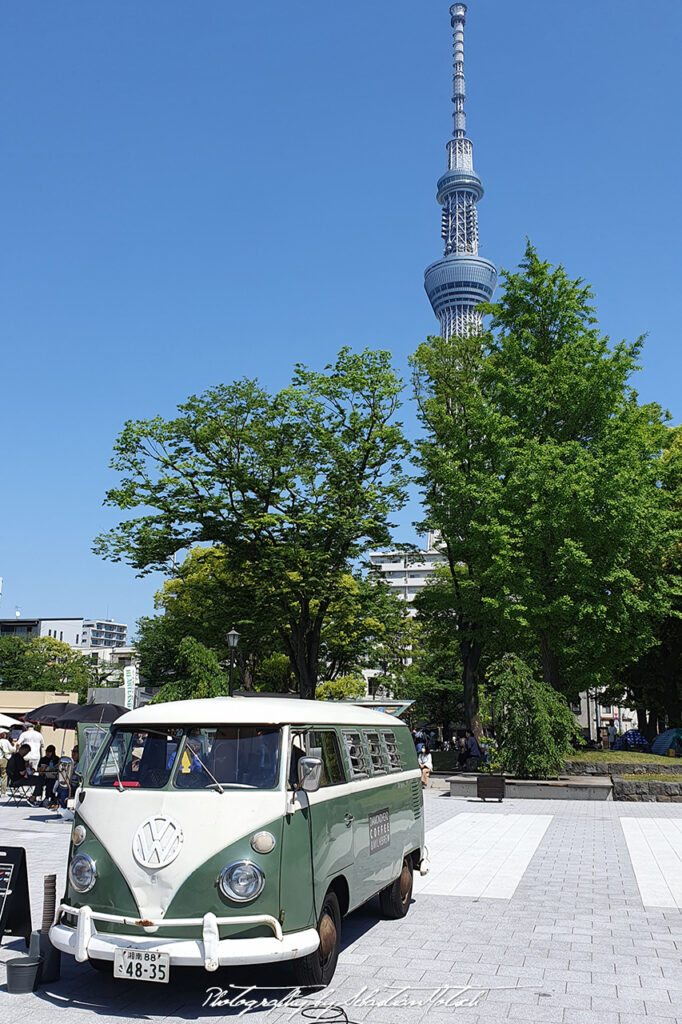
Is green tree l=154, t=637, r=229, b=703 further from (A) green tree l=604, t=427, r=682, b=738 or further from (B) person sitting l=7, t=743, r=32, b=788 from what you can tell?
(A) green tree l=604, t=427, r=682, b=738

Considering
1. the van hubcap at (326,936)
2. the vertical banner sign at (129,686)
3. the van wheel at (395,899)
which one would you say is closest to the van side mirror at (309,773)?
the van hubcap at (326,936)

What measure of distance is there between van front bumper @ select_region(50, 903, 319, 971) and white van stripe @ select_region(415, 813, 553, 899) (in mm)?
5316

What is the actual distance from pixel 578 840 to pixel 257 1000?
11.0m

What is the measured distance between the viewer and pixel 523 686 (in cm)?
2505

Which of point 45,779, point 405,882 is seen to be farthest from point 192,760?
point 45,779

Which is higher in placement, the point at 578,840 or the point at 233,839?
the point at 233,839

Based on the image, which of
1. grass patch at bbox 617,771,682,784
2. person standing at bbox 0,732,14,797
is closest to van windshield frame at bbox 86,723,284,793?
person standing at bbox 0,732,14,797

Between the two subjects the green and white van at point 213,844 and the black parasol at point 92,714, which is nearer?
the green and white van at point 213,844

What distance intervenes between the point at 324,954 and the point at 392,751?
3.21 meters

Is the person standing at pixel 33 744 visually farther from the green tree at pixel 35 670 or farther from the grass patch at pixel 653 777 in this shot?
the green tree at pixel 35 670

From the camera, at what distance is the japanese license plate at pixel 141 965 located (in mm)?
5941

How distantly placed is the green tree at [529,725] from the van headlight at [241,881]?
64.4 feet

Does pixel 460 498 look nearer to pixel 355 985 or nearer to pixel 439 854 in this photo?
pixel 439 854

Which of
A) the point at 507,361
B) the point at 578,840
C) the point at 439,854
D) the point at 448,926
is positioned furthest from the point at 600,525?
the point at 448,926
